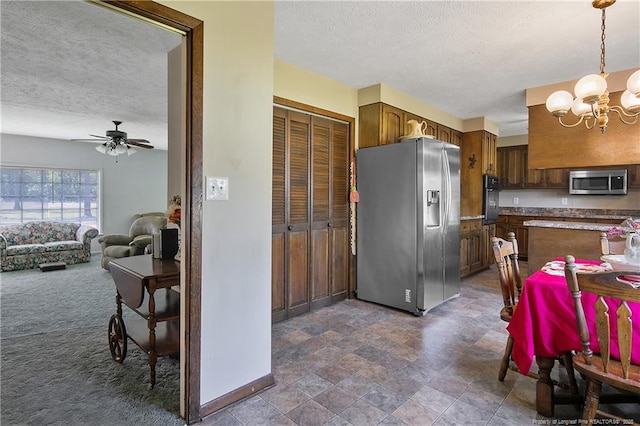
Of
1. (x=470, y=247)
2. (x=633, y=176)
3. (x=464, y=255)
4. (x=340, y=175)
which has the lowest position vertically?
(x=464, y=255)

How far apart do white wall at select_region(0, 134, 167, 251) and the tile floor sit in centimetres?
591

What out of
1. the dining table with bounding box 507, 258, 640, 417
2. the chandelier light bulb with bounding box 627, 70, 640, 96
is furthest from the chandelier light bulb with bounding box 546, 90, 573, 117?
the dining table with bounding box 507, 258, 640, 417

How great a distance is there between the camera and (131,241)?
578cm

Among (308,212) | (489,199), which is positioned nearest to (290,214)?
(308,212)

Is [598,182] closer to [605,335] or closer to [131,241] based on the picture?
[605,335]

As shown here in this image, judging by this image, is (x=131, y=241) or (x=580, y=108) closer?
(x=580, y=108)

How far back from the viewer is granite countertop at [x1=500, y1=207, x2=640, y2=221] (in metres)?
5.10

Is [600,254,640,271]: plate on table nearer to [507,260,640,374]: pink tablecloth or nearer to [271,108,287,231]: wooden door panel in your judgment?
[507,260,640,374]: pink tablecloth

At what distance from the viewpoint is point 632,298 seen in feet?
4.08

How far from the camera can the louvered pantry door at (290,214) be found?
3113 mm

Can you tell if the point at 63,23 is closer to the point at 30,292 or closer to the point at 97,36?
the point at 97,36

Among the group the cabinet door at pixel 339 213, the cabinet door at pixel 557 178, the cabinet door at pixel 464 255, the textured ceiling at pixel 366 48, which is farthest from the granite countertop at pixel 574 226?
the cabinet door at pixel 557 178

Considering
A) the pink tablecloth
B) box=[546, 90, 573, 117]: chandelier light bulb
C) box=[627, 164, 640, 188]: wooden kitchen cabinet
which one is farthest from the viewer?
box=[627, 164, 640, 188]: wooden kitchen cabinet

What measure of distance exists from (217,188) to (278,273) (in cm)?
156
